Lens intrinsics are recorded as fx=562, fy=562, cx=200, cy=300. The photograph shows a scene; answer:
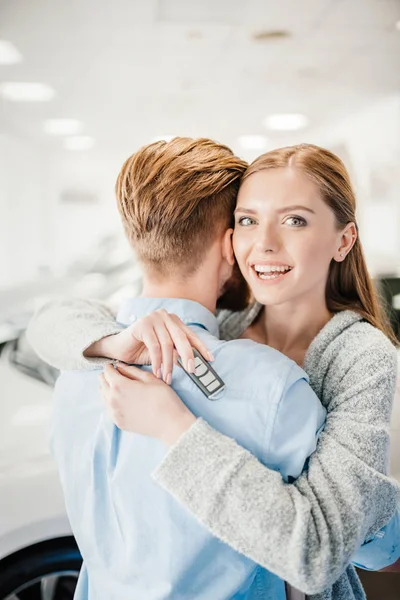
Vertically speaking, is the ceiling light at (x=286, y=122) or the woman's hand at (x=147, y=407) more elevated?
the ceiling light at (x=286, y=122)

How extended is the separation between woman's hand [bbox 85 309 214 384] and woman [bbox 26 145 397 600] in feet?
0.12

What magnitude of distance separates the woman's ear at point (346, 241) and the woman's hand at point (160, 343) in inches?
19.5

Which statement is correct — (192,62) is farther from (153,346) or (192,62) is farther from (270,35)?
(153,346)

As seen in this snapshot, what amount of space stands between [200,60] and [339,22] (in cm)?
62

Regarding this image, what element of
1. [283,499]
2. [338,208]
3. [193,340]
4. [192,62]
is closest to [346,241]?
[338,208]

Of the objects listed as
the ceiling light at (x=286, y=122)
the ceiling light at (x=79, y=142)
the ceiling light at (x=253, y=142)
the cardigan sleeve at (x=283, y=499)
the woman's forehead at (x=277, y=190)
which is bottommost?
the cardigan sleeve at (x=283, y=499)

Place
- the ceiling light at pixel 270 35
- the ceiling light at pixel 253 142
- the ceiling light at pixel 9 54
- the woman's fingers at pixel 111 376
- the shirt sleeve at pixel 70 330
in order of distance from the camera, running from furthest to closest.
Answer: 1. the ceiling light at pixel 253 142
2. the ceiling light at pixel 270 35
3. the ceiling light at pixel 9 54
4. the shirt sleeve at pixel 70 330
5. the woman's fingers at pixel 111 376

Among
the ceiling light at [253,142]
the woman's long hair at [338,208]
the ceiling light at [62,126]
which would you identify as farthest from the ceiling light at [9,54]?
the woman's long hair at [338,208]

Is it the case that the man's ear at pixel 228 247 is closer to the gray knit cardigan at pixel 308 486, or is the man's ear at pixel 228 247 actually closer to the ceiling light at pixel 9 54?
the gray knit cardigan at pixel 308 486

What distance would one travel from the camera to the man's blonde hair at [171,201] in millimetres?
1002

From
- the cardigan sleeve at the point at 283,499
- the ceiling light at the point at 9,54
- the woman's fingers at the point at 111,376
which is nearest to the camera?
the cardigan sleeve at the point at 283,499

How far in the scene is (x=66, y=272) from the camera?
237cm

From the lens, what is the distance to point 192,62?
2.41 m

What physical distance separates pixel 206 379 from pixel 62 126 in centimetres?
187
